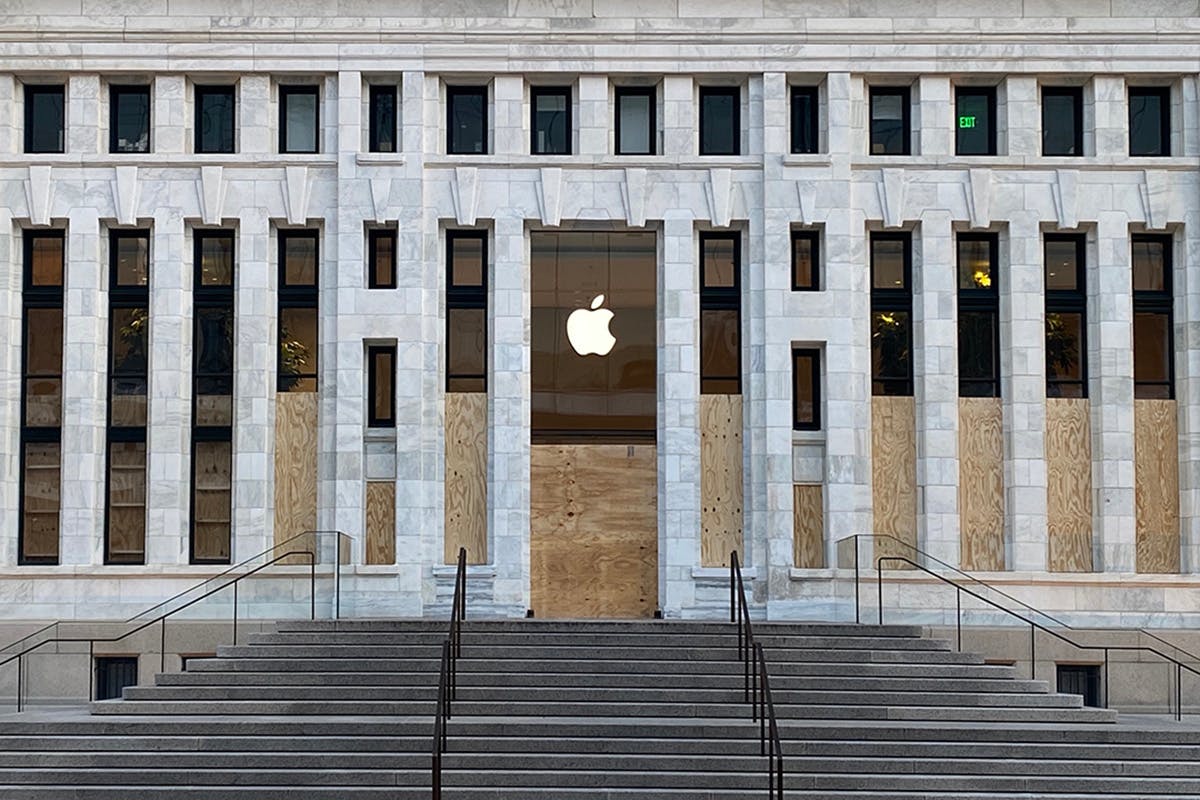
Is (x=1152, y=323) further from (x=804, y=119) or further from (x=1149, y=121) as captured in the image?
(x=804, y=119)

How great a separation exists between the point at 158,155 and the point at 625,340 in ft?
25.7

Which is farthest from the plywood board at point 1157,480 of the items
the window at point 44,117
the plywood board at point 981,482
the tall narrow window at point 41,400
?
the window at point 44,117

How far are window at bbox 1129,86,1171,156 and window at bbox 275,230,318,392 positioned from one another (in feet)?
42.9

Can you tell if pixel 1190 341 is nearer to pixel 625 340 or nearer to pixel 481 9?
pixel 625 340

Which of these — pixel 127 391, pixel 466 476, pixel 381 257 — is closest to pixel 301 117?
pixel 381 257

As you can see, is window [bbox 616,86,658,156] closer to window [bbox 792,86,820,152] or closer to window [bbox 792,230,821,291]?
window [bbox 792,86,820,152]

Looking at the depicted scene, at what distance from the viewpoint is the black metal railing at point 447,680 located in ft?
63.2

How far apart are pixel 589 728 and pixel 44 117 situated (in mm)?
14738

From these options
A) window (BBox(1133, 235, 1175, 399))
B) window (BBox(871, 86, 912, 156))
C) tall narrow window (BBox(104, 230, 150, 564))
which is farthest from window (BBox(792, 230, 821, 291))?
tall narrow window (BBox(104, 230, 150, 564))

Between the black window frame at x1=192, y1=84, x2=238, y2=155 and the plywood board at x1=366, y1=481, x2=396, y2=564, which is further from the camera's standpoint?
the black window frame at x1=192, y1=84, x2=238, y2=155

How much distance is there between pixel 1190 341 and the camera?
30484mm

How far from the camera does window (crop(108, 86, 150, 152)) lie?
3108cm

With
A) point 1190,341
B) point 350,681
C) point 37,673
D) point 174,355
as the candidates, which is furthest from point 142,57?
point 1190,341

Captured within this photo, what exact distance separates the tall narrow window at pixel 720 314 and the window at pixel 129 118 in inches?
353
